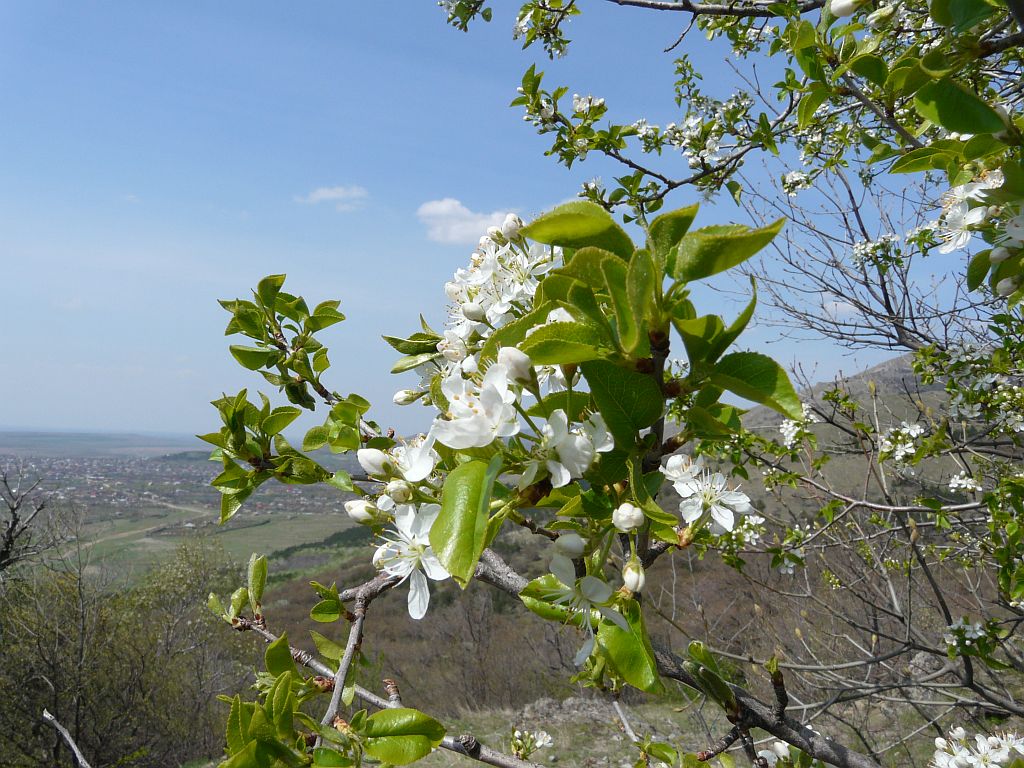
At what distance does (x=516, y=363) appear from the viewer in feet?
2.36

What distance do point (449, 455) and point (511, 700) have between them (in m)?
16.1

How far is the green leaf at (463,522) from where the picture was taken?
2.01 feet

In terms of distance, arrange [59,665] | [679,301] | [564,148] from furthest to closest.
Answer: [59,665], [564,148], [679,301]

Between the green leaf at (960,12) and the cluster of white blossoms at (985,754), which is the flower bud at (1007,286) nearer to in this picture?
the green leaf at (960,12)

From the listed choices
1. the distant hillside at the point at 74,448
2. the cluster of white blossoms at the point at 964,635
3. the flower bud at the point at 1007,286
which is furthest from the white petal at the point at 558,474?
the distant hillside at the point at 74,448

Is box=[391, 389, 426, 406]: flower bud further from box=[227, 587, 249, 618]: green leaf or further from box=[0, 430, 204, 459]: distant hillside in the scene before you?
box=[0, 430, 204, 459]: distant hillside

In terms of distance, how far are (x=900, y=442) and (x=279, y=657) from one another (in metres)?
4.07

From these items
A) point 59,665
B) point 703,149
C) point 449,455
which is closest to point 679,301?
point 449,455

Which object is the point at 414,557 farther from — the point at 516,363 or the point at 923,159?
the point at 923,159

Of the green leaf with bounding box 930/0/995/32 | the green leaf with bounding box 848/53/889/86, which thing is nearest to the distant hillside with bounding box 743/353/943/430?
the green leaf with bounding box 848/53/889/86

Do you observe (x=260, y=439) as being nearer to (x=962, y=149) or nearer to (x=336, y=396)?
(x=336, y=396)

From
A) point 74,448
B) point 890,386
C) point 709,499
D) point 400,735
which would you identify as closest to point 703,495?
point 709,499

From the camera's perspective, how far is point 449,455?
0.85 meters

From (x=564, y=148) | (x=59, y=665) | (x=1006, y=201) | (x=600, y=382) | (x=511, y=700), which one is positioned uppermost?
(x=564, y=148)
